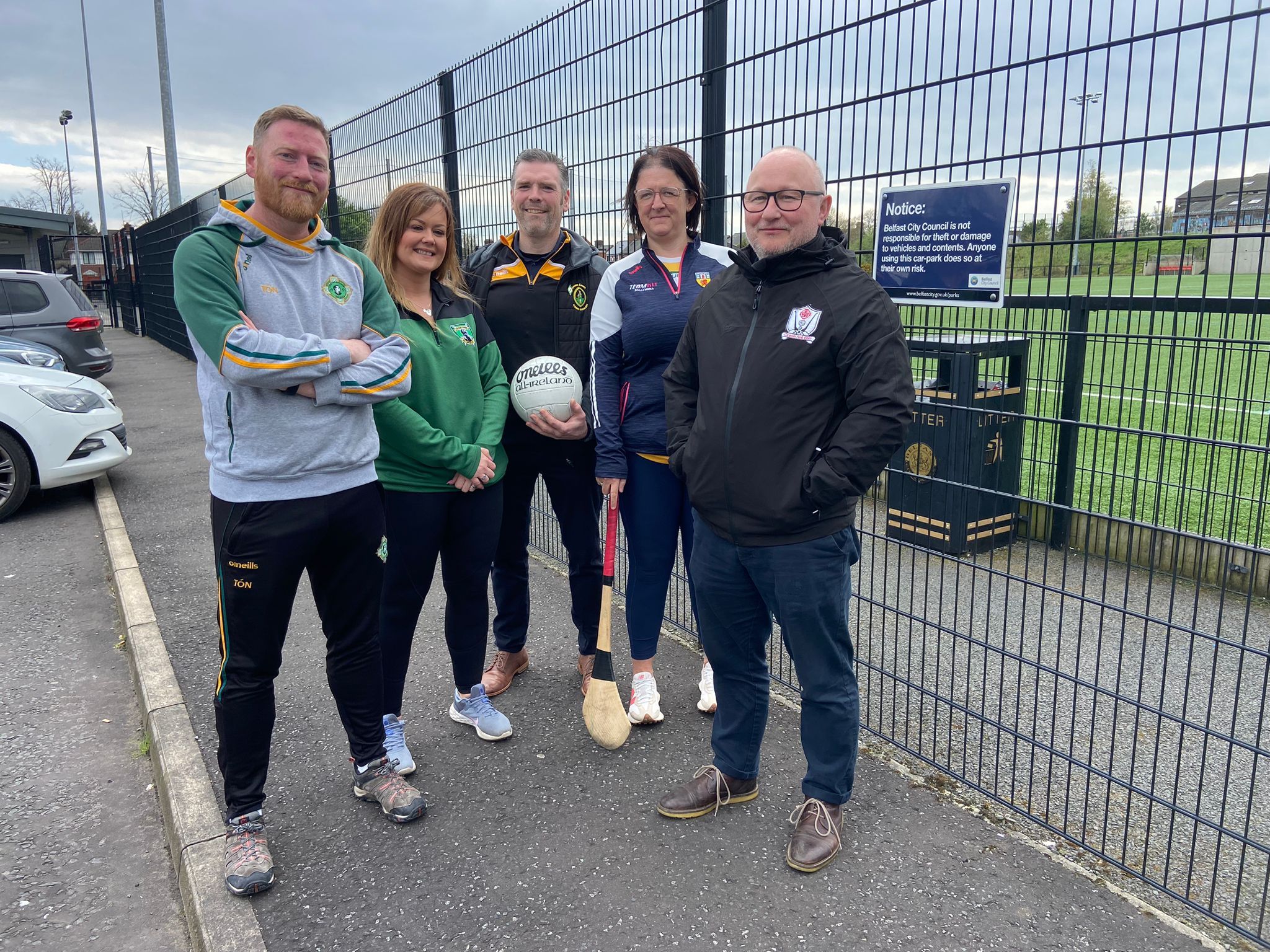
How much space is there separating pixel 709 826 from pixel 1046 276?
2.02 metres

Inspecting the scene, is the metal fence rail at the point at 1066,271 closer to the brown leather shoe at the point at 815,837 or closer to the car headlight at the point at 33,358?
the brown leather shoe at the point at 815,837

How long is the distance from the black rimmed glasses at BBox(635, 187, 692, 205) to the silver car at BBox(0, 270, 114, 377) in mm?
10484

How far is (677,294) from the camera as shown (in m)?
3.20

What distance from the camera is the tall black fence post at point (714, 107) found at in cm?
367

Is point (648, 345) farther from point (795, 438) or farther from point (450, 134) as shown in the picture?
point (450, 134)

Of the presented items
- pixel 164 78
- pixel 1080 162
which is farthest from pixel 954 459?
pixel 164 78

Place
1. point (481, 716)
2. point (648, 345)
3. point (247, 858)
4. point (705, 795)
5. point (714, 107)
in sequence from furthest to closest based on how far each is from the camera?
point (714, 107)
point (481, 716)
point (648, 345)
point (705, 795)
point (247, 858)

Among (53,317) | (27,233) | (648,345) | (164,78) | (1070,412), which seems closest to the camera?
(648,345)

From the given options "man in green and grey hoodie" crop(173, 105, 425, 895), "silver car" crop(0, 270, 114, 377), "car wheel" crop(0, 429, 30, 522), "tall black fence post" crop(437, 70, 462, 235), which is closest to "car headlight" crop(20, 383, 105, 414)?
"car wheel" crop(0, 429, 30, 522)

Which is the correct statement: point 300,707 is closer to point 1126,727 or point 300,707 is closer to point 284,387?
point 284,387

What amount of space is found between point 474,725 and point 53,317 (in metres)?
10.6

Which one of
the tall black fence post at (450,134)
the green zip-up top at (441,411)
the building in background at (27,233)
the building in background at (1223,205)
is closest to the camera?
the building in background at (1223,205)

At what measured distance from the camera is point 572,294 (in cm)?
351

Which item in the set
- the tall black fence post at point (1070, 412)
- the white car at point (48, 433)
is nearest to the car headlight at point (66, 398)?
the white car at point (48, 433)
